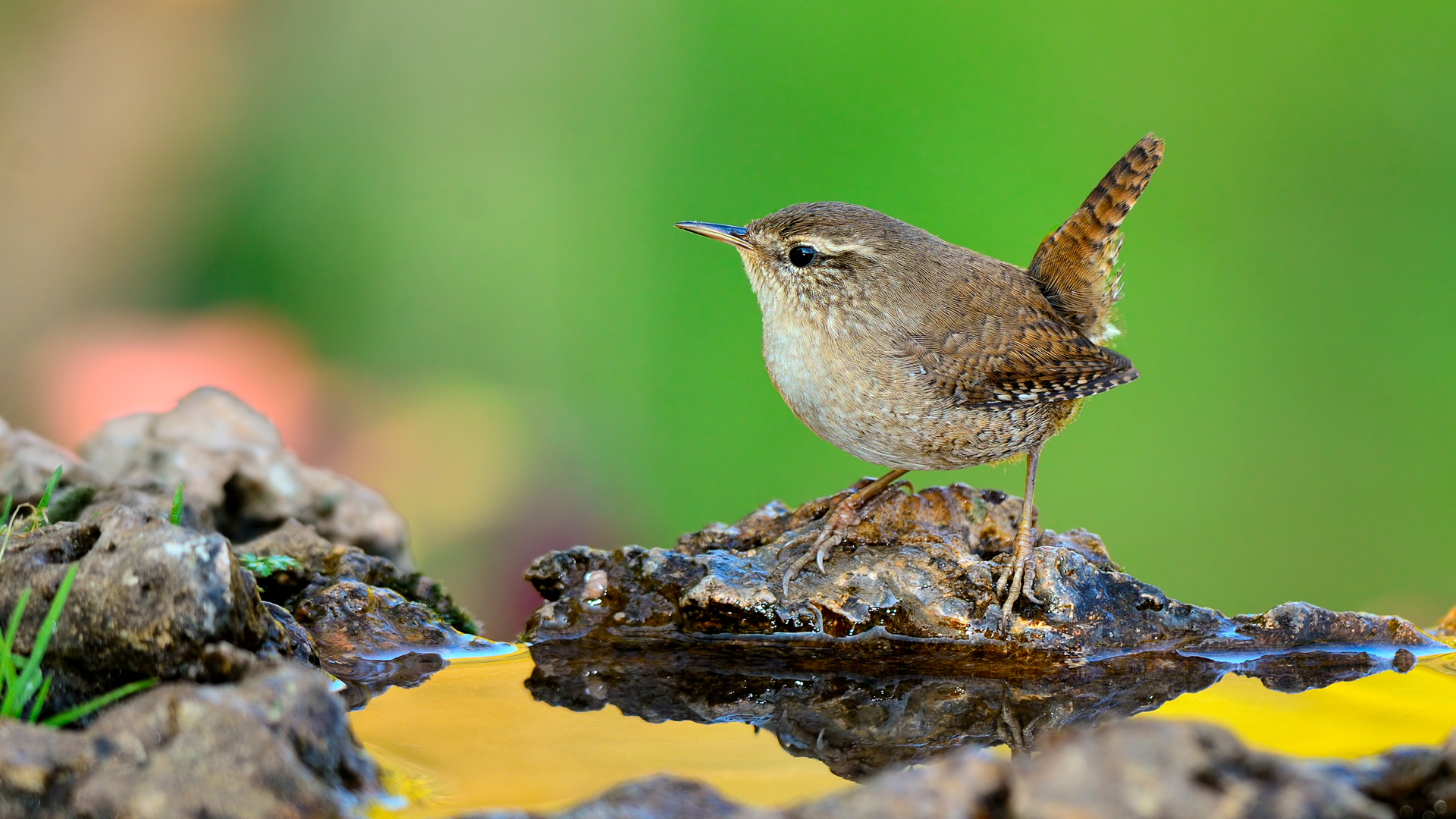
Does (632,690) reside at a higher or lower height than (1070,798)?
higher

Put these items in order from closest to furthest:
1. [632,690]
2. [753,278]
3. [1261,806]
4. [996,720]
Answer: [1261,806] → [996,720] → [632,690] → [753,278]

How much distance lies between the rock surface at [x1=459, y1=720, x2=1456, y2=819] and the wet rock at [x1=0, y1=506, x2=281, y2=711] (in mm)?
931

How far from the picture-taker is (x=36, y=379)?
16.5ft

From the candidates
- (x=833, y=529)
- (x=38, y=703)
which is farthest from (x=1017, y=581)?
(x=38, y=703)

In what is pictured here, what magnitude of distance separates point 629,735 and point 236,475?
227 centimetres

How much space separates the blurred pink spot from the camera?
16.3 feet

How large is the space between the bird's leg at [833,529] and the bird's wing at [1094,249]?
1.12 m

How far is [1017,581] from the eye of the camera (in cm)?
331

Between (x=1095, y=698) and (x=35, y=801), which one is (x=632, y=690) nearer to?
(x=1095, y=698)

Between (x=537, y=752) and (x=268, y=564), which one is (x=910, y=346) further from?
(x=268, y=564)

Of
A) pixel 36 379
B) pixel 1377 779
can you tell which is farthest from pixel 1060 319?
pixel 36 379

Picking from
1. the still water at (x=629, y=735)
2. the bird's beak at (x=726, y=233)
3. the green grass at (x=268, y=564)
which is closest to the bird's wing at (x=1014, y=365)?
the bird's beak at (x=726, y=233)

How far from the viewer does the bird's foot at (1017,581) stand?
328 cm

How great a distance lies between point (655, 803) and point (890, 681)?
54.0 inches
